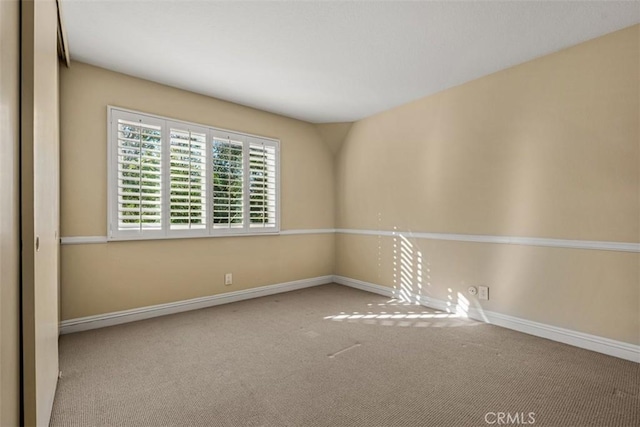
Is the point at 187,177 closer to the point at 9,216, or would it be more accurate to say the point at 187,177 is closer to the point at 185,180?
the point at 185,180

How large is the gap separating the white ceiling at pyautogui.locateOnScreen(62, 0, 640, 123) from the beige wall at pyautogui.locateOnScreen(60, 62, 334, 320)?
10.7 inches

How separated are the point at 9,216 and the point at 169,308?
260 cm

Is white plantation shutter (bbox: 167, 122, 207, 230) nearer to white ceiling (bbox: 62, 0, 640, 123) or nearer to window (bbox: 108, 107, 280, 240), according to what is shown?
window (bbox: 108, 107, 280, 240)

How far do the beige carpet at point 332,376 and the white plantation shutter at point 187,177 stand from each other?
1060mm

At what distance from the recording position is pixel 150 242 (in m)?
3.15

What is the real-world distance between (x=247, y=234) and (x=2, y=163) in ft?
9.90

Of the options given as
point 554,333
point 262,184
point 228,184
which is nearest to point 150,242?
point 228,184

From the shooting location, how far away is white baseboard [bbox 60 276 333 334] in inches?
110

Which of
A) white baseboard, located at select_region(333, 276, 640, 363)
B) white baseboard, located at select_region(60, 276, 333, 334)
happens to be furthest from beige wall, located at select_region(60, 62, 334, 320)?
white baseboard, located at select_region(333, 276, 640, 363)

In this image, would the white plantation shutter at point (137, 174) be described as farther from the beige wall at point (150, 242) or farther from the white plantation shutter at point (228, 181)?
the white plantation shutter at point (228, 181)

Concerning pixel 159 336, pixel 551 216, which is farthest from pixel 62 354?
pixel 551 216

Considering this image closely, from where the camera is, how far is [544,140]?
2699 millimetres

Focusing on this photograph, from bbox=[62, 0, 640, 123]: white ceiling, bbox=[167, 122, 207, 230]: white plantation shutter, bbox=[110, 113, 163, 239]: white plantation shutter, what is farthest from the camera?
bbox=[167, 122, 207, 230]: white plantation shutter

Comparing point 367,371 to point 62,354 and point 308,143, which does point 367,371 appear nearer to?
point 62,354
